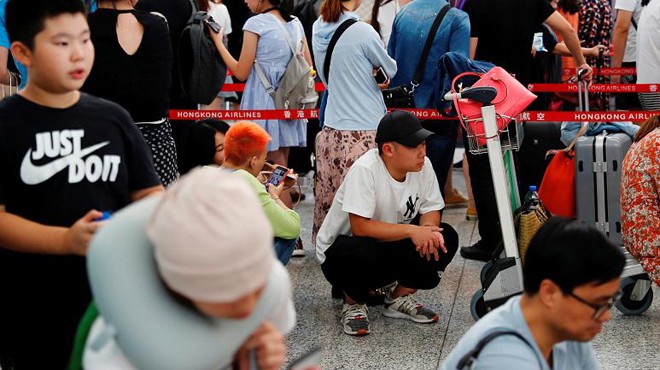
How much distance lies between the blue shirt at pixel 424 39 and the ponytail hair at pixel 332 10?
0.63 m

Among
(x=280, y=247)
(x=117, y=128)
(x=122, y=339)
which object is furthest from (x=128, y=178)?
(x=280, y=247)

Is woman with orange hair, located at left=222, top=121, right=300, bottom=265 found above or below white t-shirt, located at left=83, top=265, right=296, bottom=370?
below

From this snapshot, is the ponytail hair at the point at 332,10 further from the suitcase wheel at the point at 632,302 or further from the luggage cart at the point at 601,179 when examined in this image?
the suitcase wheel at the point at 632,302

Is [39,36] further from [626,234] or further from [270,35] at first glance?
[270,35]

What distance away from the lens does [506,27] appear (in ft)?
Answer: 21.3

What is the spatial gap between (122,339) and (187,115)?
467 centimetres

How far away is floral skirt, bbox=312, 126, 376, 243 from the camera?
579 cm

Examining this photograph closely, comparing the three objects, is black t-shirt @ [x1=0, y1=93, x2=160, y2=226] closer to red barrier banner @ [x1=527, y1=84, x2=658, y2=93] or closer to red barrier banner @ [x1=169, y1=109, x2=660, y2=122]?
red barrier banner @ [x1=169, y1=109, x2=660, y2=122]

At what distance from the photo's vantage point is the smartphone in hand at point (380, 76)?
576 centimetres

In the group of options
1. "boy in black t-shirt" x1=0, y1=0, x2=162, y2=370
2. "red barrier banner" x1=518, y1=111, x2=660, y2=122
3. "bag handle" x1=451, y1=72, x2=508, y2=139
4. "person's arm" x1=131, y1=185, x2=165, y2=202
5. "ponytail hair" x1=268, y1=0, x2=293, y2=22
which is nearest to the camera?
"boy in black t-shirt" x1=0, y1=0, x2=162, y2=370

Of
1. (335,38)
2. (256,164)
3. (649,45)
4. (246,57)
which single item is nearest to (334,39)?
(335,38)

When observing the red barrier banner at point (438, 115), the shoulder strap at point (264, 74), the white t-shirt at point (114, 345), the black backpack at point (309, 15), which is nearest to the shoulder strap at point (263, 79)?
the shoulder strap at point (264, 74)

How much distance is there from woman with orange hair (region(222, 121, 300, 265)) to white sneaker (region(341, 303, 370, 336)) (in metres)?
0.42

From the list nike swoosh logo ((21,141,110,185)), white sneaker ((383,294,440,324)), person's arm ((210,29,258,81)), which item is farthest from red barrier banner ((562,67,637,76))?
nike swoosh logo ((21,141,110,185))
